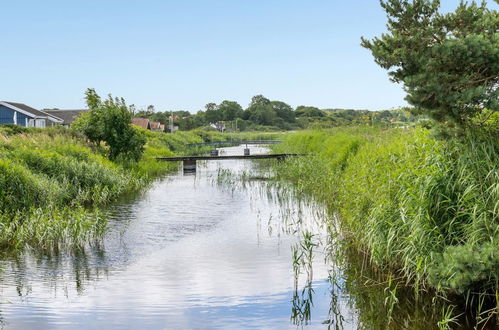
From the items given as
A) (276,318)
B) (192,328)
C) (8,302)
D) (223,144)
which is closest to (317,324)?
(276,318)

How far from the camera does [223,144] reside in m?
72.9

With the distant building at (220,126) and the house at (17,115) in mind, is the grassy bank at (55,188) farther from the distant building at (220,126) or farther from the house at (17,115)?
the distant building at (220,126)

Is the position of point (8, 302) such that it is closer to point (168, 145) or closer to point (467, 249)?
point (467, 249)

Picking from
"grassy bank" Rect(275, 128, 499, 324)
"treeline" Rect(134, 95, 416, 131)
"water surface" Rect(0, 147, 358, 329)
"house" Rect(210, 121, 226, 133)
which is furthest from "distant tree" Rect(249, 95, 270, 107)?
"grassy bank" Rect(275, 128, 499, 324)

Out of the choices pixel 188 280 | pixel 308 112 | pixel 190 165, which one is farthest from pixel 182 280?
pixel 308 112

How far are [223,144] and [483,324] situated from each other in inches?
2604

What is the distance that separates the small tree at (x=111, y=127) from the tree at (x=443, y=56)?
72.7ft

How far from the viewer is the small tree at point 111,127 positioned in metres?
28.4

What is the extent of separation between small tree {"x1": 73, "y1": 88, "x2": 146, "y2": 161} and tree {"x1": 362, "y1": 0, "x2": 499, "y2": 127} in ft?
72.7

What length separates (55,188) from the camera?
53.2 feet

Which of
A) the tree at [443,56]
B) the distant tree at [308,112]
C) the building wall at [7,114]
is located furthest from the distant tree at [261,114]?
the tree at [443,56]

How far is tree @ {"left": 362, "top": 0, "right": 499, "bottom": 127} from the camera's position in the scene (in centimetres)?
701

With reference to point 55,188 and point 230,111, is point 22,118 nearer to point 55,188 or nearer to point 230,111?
point 55,188

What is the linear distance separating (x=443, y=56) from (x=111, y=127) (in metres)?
23.7
